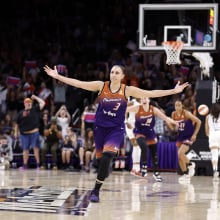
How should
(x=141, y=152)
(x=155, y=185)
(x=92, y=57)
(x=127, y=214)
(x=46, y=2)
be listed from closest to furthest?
(x=127, y=214)
(x=155, y=185)
(x=141, y=152)
(x=92, y=57)
(x=46, y=2)

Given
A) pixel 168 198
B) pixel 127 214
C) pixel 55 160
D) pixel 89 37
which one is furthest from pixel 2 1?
pixel 127 214

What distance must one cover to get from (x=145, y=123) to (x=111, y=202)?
16.6 feet

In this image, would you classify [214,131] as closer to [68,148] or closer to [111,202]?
[68,148]

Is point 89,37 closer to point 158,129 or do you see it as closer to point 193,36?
point 158,129

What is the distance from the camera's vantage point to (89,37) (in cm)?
2394

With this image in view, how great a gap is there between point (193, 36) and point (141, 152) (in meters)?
3.50

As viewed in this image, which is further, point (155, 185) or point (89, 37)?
point (89, 37)

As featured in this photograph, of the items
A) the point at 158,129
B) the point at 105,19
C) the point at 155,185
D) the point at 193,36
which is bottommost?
the point at 155,185

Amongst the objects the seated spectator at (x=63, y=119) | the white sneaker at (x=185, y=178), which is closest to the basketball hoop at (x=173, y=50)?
the white sneaker at (x=185, y=178)

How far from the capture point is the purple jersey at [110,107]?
898 cm

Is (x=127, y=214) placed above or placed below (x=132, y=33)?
below

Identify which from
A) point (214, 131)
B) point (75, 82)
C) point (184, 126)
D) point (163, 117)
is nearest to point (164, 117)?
point (163, 117)

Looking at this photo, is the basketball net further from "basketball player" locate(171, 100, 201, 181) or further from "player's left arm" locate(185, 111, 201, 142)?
"player's left arm" locate(185, 111, 201, 142)

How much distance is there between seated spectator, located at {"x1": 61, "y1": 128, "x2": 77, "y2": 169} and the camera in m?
17.3
